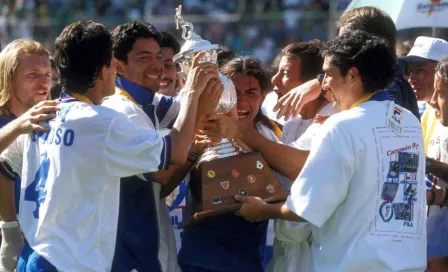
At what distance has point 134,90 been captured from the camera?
4.98 m

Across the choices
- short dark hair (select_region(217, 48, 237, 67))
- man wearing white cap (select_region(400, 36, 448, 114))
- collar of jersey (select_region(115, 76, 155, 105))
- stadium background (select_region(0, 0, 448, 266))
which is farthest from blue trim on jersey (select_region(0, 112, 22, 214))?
stadium background (select_region(0, 0, 448, 266))

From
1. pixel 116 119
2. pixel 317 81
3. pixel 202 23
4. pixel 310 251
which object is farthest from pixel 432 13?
pixel 202 23

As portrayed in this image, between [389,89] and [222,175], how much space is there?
3.20 ft

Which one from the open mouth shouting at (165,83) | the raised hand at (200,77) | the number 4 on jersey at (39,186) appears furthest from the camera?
the open mouth shouting at (165,83)

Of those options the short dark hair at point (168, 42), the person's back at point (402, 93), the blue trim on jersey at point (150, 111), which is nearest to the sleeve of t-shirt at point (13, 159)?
the blue trim on jersey at point (150, 111)

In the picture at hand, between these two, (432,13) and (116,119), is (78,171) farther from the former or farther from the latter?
(432,13)

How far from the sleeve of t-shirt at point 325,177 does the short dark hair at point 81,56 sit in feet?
3.42

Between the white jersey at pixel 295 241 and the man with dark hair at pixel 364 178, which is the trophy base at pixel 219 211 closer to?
the white jersey at pixel 295 241

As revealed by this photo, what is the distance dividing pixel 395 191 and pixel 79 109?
1.45m

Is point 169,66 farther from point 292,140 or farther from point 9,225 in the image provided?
point 9,225

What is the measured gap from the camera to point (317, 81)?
5098 millimetres

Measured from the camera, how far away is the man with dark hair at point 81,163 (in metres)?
4.19

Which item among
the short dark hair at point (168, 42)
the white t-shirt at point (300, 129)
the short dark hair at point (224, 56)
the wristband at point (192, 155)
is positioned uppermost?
the short dark hair at point (168, 42)

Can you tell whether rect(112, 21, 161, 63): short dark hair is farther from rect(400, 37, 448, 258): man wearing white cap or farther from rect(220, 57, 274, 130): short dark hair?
rect(400, 37, 448, 258): man wearing white cap
